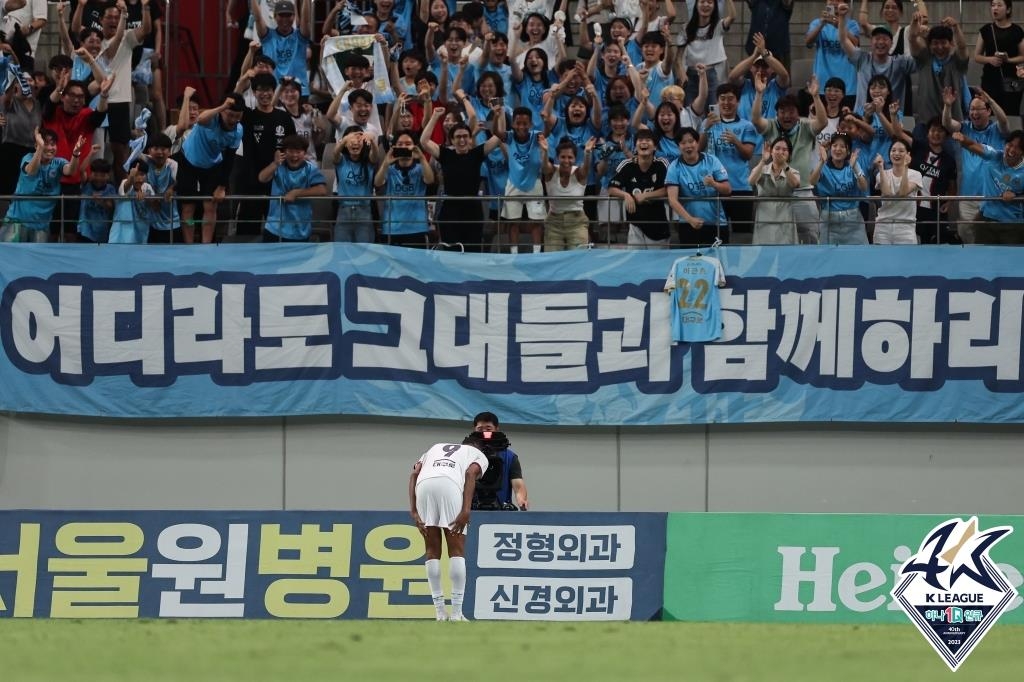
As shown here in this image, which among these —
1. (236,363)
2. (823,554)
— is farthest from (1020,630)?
(236,363)

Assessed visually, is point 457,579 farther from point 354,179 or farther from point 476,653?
point 354,179

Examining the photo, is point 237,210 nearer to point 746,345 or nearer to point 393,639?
point 746,345

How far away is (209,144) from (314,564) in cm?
513

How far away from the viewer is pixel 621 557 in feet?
51.1

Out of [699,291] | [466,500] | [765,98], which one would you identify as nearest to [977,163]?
[765,98]

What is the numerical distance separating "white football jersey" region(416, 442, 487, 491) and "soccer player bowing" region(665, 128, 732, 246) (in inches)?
173

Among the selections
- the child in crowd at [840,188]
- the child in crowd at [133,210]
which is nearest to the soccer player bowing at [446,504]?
the child in crowd at [133,210]

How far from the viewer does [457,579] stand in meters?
14.4

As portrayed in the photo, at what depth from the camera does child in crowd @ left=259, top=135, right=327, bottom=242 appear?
1777 centimetres

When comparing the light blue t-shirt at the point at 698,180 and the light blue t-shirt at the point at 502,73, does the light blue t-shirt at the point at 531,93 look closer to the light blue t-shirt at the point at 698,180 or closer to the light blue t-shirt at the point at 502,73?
the light blue t-shirt at the point at 502,73

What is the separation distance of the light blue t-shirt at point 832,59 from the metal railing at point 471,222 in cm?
189

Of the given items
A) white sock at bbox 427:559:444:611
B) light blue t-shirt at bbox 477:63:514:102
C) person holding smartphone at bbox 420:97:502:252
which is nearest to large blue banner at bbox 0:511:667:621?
white sock at bbox 427:559:444:611

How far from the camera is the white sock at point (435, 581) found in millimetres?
14367

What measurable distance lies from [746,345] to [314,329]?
15.6 ft
